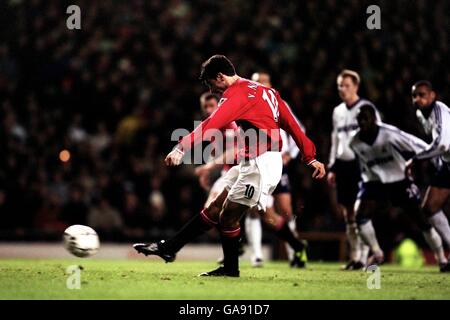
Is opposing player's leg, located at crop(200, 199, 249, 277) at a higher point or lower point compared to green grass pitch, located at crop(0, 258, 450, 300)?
higher

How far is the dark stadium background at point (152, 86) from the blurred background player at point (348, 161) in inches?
105

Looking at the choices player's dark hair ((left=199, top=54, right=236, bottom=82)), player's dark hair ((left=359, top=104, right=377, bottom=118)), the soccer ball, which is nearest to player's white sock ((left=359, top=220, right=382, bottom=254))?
player's dark hair ((left=359, top=104, right=377, bottom=118))

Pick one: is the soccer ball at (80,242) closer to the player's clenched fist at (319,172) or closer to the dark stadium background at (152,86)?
the player's clenched fist at (319,172)

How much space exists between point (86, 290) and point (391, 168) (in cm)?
460

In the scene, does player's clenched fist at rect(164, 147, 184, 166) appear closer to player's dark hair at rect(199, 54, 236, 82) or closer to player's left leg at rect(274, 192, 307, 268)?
player's dark hair at rect(199, 54, 236, 82)

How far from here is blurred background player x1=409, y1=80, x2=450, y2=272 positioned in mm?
9156

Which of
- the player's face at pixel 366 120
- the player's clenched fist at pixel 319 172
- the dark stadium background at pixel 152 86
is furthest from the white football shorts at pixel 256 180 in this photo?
the dark stadium background at pixel 152 86

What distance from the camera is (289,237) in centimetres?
1020

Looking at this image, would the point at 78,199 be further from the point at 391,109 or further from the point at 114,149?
the point at 391,109

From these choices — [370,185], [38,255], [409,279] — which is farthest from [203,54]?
[409,279]

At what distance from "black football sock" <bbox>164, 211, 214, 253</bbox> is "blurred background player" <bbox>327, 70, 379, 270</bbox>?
286cm

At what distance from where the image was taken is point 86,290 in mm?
6145

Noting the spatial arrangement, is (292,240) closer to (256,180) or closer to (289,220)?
(289,220)

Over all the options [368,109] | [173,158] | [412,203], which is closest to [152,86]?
[368,109]
